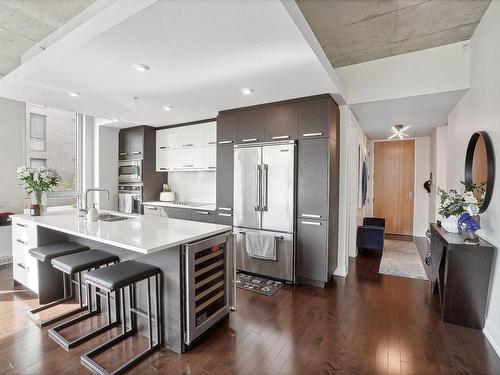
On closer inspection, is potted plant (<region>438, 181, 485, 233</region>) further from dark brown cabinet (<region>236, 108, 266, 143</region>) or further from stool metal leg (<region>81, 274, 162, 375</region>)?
stool metal leg (<region>81, 274, 162, 375</region>)

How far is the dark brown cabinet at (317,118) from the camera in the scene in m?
3.12

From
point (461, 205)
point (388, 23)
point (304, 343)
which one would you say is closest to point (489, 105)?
point (461, 205)

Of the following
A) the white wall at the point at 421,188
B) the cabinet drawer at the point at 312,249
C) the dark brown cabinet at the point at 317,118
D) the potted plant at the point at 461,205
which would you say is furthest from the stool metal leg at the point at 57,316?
the white wall at the point at 421,188

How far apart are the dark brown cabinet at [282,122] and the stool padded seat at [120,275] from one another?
2.23 metres

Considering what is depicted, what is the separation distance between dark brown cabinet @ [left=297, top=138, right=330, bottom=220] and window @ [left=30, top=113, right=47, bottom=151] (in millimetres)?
4564

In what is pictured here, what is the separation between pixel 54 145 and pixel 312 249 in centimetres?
502

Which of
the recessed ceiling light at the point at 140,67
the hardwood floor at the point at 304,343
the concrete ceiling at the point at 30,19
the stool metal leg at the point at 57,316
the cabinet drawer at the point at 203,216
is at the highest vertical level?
the concrete ceiling at the point at 30,19

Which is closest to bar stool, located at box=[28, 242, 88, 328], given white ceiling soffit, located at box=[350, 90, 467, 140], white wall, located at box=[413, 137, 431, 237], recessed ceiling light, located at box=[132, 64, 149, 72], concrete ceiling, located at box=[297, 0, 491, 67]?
recessed ceiling light, located at box=[132, 64, 149, 72]

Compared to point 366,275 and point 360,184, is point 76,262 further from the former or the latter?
point 360,184

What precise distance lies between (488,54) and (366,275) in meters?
2.89

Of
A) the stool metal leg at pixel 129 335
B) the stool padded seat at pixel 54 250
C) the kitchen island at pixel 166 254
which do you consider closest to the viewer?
the stool metal leg at pixel 129 335

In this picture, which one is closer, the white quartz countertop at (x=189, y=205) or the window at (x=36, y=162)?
the white quartz countertop at (x=189, y=205)

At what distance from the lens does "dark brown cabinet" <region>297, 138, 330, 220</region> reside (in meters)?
3.13

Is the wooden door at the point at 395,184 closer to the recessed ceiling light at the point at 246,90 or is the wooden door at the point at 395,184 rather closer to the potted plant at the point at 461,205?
the potted plant at the point at 461,205
